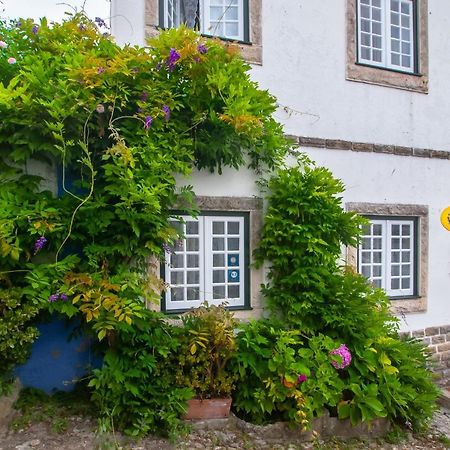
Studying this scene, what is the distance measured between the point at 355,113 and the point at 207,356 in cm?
382

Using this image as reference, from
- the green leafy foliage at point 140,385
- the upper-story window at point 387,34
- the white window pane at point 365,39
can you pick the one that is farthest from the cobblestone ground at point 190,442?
the white window pane at point 365,39

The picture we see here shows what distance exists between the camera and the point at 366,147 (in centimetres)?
612

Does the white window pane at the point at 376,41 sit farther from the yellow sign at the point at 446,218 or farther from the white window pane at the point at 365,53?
the yellow sign at the point at 446,218

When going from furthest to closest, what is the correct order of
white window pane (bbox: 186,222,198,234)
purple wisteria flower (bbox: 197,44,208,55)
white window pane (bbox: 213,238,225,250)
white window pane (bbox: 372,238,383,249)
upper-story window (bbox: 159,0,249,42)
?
white window pane (bbox: 372,238,383,249)
upper-story window (bbox: 159,0,249,42)
white window pane (bbox: 213,238,225,250)
white window pane (bbox: 186,222,198,234)
purple wisteria flower (bbox: 197,44,208,55)

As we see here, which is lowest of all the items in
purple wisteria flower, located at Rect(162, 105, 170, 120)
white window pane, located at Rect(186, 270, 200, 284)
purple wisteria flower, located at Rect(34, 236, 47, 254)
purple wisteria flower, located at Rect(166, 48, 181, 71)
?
white window pane, located at Rect(186, 270, 200, 284)

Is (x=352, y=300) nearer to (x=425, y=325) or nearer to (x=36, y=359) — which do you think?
(x=425, y=325)

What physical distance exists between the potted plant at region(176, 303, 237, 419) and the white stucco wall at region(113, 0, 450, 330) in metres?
1.56

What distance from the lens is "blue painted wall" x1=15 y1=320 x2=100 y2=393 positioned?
4.54 meters

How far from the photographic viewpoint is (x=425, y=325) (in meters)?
6.47

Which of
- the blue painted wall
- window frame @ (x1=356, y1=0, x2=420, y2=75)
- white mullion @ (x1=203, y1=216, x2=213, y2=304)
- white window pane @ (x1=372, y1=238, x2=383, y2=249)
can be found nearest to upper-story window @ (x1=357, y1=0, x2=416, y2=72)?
window frame @ (x1=356, y1=0, x2=420, y2=75)

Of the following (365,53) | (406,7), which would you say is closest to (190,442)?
→ (365,53)

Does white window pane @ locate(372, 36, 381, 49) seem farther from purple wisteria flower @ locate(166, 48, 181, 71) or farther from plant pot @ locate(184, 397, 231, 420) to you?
plant pot @ locate(184, 397, 231, 420)

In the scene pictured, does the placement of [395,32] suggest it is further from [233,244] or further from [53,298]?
[53,298]

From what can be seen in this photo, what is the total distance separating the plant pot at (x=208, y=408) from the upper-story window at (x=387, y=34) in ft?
15.7
